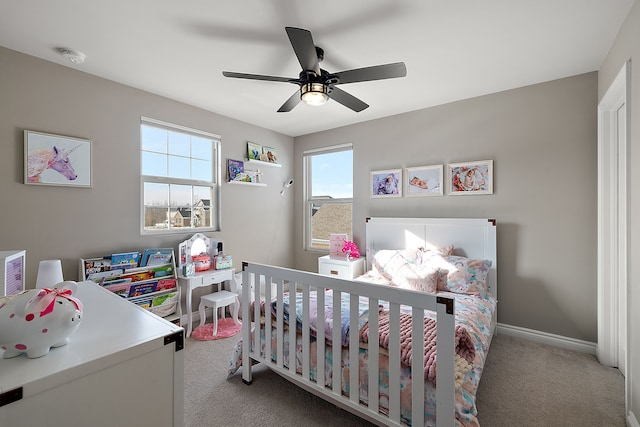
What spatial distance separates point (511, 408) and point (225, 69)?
3.20m

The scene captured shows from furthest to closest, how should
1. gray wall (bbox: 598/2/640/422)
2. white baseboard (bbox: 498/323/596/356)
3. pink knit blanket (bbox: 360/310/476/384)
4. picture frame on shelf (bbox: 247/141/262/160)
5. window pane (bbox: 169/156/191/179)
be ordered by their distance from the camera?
picture frame on shelf (bbox: 247/141/262/160) < window pane (bbox: 169/156/191/179) < white baseboard (bbox: 498/323/596/356) < gray wall (bbox: 598/2/640/422) < pink knit blanket (bbox: 360/310/476/384)

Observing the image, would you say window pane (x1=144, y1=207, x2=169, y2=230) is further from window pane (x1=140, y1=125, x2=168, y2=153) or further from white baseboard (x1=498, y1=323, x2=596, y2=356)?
white baseboard (x1=498, y1=323, x2=596, y2=356)

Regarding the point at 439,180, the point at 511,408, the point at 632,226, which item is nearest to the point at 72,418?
the point at 511,408

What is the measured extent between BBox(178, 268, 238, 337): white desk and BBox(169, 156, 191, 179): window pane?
108cm

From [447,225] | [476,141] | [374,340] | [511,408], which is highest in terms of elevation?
[476,141]

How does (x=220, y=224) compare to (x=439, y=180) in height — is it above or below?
below

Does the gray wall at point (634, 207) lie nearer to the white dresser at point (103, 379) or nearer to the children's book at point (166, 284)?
the white dresser at point (103, 379)

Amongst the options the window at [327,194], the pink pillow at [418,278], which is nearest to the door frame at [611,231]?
the pink pillow at [418,278]

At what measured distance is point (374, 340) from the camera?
4.68ft

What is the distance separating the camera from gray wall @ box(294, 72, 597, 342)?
2471mm

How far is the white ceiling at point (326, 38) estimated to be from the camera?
1668 mm

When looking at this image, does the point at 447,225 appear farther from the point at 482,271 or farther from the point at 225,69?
the point at 225,69

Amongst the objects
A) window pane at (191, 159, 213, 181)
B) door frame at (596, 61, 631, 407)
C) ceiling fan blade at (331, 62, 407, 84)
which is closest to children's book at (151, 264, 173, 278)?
window pane at (191, 159, 213, 181)

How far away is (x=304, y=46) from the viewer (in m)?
1.56
